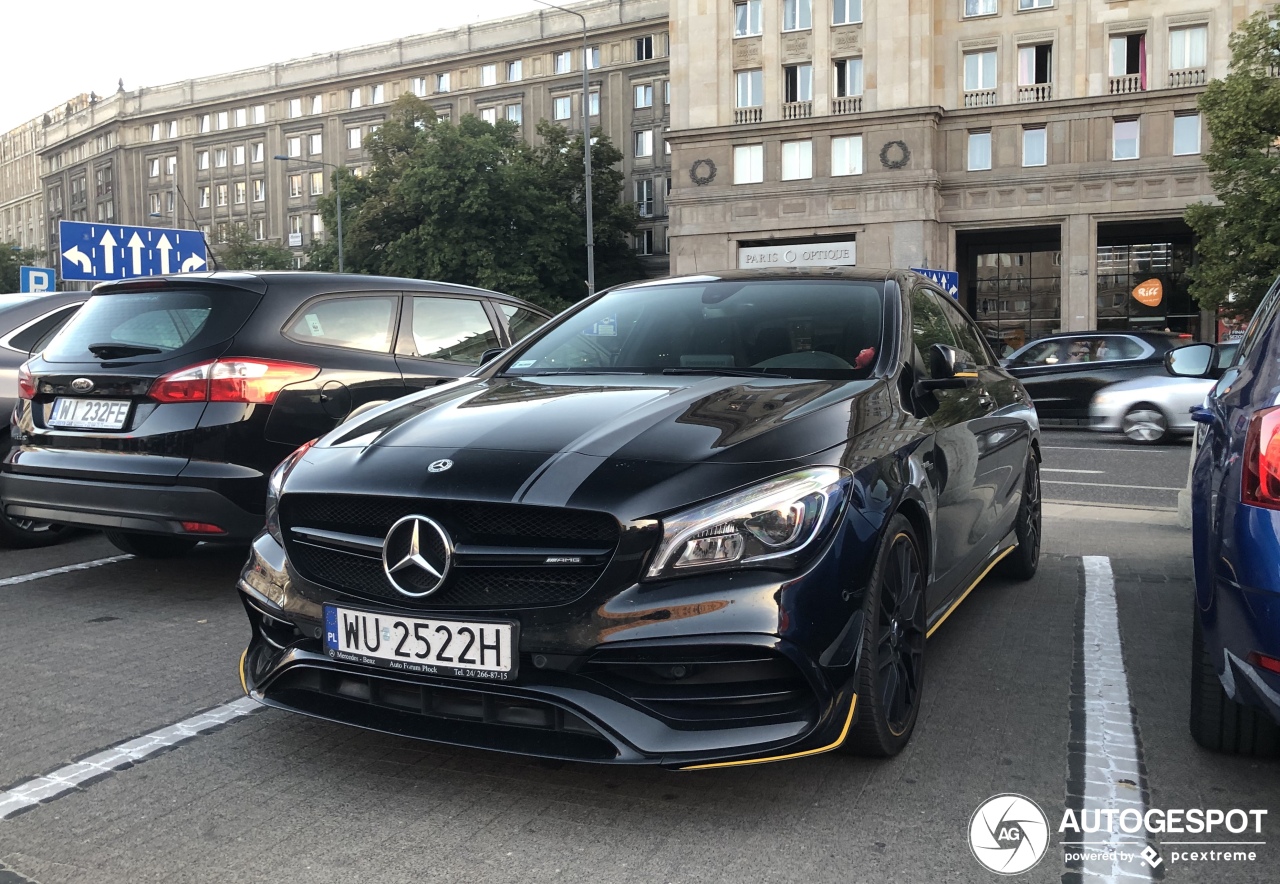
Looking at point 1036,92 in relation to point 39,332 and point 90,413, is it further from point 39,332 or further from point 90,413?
point 90,413

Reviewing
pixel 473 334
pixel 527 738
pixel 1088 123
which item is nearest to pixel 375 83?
pixel 1088 123

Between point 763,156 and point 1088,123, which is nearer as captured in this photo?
point 1088,123

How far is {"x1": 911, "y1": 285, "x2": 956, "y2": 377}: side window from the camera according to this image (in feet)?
13.7

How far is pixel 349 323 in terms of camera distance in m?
5.94

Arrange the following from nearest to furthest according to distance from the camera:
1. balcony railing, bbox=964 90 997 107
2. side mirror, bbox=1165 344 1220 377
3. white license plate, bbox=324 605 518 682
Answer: white license plate, bbox=324 605 518 682, side mirror, bbox=1165 344 1220 377, balcony railing, bbox=964 90 997 107

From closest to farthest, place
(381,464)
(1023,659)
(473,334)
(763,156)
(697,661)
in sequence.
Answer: (697,661) → (381,464) → (1023,659) → (473,334) → (763,156)

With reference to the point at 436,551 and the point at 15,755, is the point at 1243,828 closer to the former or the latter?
the point at 436,551

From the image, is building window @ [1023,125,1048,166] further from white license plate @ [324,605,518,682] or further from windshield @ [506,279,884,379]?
white license plate @ [324,605,518,682]

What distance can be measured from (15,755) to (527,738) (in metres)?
1.68

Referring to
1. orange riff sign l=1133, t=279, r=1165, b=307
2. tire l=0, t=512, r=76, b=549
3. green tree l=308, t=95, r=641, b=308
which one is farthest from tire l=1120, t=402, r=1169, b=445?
green tree l=308, t=95, r=641, b=308

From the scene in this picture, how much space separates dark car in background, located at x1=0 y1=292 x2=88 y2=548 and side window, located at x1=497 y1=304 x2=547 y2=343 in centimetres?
257

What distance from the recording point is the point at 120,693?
13.0ft

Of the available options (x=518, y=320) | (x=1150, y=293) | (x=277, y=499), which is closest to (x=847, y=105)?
(x=1150, y=293)

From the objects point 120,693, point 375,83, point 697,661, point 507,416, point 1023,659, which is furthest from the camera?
point 375,83
